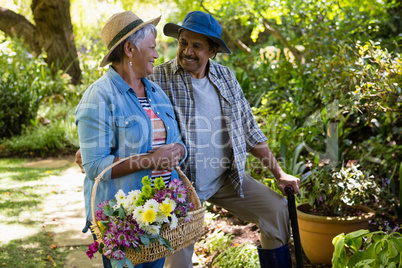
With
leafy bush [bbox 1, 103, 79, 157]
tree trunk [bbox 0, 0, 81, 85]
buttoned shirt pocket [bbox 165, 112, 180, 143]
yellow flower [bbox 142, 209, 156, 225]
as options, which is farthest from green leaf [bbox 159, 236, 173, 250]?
tree trunk [bbox 0, 0, 81, 85]

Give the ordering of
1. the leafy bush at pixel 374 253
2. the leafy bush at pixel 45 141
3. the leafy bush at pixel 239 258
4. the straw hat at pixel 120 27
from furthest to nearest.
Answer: the leafy bush at pixel 45 141 < the leafy bush at pixel 239 258 < the straw hat at pixel 120 27 < the leafy bush at pixel 374 253

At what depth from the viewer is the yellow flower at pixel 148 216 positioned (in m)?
1.69

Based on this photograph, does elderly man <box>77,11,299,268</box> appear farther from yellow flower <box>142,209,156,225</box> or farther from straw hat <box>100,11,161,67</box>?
yellow flower <box>142,209,156,225</box>

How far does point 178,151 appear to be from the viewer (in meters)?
2.10

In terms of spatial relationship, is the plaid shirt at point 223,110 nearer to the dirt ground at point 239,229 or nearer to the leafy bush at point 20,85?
the dirt ground at point 239,229

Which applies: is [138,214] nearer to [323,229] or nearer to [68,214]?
[323,229]

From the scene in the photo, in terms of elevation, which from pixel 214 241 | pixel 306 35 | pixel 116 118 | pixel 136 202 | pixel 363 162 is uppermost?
pixel 306 35

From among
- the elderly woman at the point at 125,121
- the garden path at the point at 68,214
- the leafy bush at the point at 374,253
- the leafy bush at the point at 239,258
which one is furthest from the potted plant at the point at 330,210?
the elderly woman at the point at 125,121

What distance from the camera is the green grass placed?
3.16 metres

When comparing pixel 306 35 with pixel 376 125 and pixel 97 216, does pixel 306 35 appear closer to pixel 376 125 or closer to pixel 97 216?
pixel 376 125

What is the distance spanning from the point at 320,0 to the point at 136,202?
439 cm

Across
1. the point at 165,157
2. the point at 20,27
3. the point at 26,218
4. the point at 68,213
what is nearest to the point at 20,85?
the point at 20,27

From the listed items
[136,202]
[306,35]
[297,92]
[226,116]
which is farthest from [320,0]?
[136,202]

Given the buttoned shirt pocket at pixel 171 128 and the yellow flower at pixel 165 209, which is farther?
the buttoned shirt pocket at pixel 171 128
